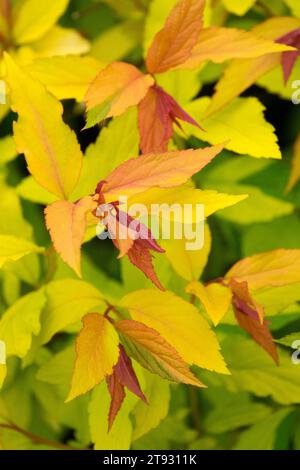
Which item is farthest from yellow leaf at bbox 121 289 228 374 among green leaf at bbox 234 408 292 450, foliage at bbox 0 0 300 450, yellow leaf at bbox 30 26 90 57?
yellow leaf at bbox 30 26 90 57

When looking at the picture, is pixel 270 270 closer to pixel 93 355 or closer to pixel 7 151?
pixel 93 355

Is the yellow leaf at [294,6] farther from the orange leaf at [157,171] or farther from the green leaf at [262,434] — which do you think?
the green leaf at [262,434]

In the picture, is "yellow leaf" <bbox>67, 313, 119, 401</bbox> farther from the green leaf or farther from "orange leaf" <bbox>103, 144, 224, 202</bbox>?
the green leaf

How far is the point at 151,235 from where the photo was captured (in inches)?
19.1

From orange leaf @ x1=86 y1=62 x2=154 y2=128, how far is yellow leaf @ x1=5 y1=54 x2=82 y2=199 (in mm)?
27

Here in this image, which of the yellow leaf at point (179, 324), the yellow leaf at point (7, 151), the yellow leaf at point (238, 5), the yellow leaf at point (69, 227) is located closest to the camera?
the yellow leaf at point (69, 227)

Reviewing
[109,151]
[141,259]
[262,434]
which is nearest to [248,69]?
[109,151]

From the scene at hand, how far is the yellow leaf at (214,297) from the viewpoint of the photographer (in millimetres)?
556

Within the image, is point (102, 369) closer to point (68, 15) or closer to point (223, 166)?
point (223, 166)

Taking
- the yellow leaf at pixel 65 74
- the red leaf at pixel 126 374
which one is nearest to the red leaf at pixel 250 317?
the red leaf at pixel 126 374

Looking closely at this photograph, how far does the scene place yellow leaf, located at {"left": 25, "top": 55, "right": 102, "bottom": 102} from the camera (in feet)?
2.08

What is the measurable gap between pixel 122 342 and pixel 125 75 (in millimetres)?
223

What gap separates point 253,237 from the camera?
2.68ft
